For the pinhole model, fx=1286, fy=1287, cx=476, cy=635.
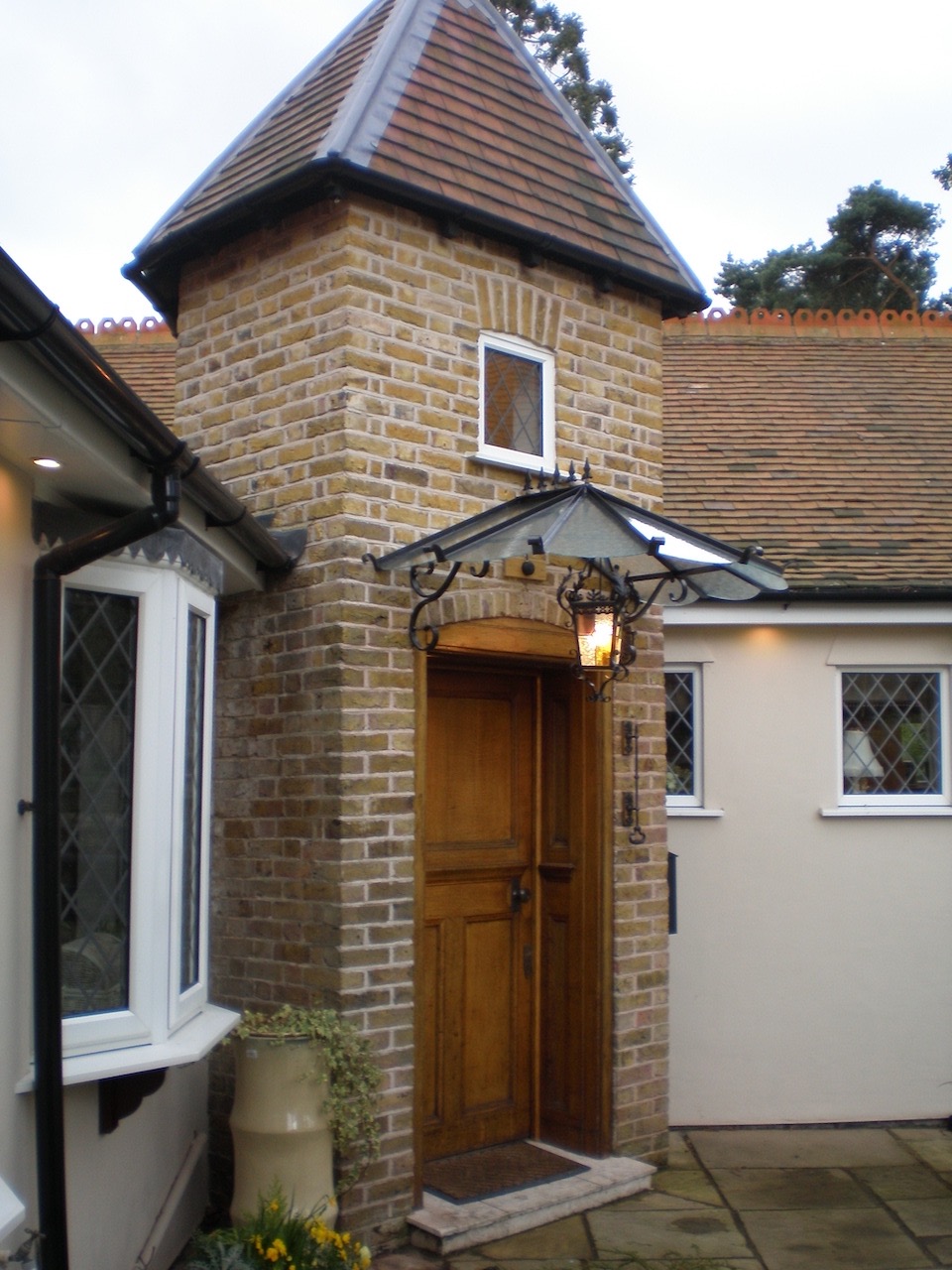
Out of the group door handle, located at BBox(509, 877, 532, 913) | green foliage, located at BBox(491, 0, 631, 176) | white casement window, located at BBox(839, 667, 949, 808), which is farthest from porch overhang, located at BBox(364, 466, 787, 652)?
green foliage, located at BBox(491, 0, 631, 176)

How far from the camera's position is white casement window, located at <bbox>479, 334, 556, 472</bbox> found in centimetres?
623

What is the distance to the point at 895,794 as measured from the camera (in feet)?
26.8

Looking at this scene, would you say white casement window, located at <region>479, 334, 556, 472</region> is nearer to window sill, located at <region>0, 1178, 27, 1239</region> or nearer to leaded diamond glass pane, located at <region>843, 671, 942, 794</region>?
leaded diamond glass pane, located at <region>843, 671, 942, 794</region>

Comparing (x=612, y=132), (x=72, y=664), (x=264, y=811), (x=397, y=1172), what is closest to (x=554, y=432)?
(x=264, y=811)

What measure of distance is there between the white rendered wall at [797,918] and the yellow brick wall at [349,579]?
139 cm

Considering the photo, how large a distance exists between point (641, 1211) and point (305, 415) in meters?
4.00

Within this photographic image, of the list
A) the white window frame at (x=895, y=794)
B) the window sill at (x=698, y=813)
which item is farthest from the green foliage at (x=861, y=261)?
the window sill at (x=698, y=813)

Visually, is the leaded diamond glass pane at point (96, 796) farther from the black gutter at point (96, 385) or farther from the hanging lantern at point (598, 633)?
the hanging lantern at point (598, 633)

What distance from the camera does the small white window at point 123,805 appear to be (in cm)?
423

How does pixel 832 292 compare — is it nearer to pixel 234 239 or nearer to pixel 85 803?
pixel 234 239

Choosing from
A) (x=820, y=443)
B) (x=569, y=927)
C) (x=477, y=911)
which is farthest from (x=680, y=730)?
(x=820, y=443)

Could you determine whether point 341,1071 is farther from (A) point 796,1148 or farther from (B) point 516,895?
(A) point 796,1148

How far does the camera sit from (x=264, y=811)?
5.81 m

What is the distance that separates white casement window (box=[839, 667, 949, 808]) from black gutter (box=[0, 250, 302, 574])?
4.72m
